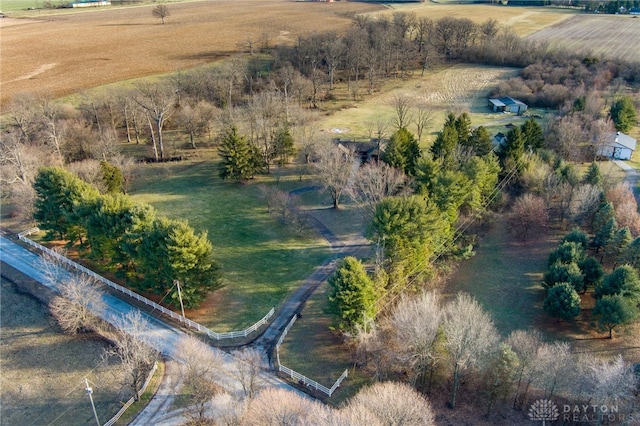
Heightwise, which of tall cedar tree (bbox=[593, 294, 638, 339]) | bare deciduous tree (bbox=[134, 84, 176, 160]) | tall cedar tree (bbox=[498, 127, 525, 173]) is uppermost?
bare deciduous tree (bbox=[134, 84, 176, 160])

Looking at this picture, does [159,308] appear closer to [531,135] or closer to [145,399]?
[145,399]

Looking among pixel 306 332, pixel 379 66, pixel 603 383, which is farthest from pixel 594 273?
pixel 379 66

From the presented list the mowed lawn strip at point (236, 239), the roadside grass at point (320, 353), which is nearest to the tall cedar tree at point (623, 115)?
the mowed lawn strip at point (236, 239)

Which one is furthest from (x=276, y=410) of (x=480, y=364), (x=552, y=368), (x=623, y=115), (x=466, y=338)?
(x=623, y=115)

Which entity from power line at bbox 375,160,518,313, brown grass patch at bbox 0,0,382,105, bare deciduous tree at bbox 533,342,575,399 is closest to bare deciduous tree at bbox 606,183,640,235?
power line at bbox 375,160,518,313

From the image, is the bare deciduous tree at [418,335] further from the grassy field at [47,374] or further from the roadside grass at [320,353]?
the grassy field at [47,374]

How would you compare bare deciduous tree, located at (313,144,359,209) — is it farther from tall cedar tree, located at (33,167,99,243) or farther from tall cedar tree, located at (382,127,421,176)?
tall cedar tree, located at (33,167,99,243)
